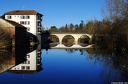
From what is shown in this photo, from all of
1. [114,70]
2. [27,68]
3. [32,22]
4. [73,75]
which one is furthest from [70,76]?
[32,22]

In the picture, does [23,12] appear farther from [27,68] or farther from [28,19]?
[27,68]

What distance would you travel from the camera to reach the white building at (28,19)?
2741 inches

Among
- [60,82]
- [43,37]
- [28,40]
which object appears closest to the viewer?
[60,82]

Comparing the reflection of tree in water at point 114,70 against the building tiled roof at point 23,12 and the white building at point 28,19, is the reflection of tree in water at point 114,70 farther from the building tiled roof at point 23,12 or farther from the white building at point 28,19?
the building tiled roof at point 23,12

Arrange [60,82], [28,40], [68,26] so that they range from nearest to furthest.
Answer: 1. [60,82]
2. [28,40]
3. [68,26]

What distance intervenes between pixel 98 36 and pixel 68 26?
79.3 metres

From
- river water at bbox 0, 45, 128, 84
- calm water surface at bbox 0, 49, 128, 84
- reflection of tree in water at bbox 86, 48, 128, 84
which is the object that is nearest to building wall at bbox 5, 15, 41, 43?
reflection of tree in water at bbox 86, 48, 128, 84

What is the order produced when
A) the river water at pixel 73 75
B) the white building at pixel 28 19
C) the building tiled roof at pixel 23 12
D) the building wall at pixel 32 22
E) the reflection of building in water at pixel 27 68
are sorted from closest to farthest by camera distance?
the river water at pixel 73 75 < the reflection of building in water at pixel 27 68 < the building wall at pixel 32 22 < the white building at pixel 28 19 < the building tiled roof at pixel 23 12

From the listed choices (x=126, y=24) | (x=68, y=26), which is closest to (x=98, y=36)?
(x=126, y=24)

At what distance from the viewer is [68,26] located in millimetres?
137375

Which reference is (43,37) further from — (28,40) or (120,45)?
(120,45)

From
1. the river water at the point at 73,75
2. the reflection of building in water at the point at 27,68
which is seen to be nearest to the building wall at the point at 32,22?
the reflection of building in water at the point at 27,68

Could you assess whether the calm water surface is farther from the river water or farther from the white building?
the white building

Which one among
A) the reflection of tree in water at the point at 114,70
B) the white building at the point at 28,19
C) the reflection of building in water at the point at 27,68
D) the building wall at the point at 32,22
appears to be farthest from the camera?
the white building at the point at 28,19
